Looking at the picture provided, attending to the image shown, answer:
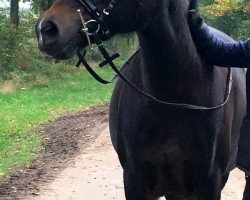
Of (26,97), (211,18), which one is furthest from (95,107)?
(211,18)

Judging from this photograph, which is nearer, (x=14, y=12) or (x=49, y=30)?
(x=49, y=30)

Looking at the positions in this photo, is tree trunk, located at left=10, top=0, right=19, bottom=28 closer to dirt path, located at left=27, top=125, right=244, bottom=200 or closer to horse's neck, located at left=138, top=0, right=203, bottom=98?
dirt path, located at left=27, top=125, right=244, bottom=200

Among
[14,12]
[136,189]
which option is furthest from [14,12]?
[136,189]

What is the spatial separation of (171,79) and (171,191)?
90 centimetres

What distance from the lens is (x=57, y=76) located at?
89.6ft

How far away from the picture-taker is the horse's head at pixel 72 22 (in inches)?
132

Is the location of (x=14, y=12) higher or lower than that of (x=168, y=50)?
lower

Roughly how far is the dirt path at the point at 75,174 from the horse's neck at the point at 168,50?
3510 millimetres

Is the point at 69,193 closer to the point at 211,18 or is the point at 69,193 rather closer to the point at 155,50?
the point at 155,50

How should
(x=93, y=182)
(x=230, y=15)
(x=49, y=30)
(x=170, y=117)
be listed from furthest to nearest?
1. (x=230, y=15)
2. (x=93, y=182)
3. (x=170, y=117)
4. (x=49, y=30)

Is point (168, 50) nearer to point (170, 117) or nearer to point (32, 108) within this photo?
point (170, 117)

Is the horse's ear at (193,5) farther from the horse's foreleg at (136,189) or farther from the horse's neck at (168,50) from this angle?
the horse's foreleg at (136,189)

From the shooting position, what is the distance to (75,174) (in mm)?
8797

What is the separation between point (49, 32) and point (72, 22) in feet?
0.54
